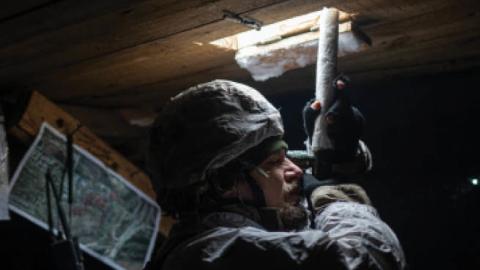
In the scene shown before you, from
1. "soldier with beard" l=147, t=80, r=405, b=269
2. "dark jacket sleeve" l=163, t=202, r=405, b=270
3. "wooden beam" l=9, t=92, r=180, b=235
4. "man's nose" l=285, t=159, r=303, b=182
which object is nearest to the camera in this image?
"dark jacket sleeve" l=163, t=202, r=405, b=270

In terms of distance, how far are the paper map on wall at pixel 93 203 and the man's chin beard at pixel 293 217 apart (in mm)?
1870

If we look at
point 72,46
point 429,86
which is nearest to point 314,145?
point 72,46

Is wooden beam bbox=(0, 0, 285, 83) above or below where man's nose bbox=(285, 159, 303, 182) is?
above

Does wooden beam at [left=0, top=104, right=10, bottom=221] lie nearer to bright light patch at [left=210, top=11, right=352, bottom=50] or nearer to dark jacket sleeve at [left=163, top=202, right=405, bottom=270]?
bright light patch at [left=210, top=11, right=352, bottom=50]

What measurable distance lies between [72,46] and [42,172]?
3.91 ft

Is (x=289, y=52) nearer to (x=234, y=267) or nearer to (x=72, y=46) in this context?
(x=72, y=46)

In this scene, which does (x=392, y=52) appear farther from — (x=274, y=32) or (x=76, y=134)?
(x=76, y=134)

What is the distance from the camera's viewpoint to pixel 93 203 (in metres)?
3.72

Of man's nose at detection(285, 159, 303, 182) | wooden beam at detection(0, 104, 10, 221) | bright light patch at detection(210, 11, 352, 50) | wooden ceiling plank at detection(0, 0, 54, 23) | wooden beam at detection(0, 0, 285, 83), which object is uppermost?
wooden ceiling plank at detection(0, 0, 54, 23)

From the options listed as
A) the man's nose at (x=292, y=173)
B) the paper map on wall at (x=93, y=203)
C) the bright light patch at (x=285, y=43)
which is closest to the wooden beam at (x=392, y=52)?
the bright light patch at (x=285, y=43)

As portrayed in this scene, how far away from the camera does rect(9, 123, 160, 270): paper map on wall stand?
342cm

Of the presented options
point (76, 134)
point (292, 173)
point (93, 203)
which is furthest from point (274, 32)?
point (93, 203)

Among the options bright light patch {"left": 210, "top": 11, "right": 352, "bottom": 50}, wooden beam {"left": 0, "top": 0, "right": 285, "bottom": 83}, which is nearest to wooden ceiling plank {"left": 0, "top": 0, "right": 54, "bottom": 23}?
wooden beam {"left": 0, "top": 0, "right": 285, "bottom": 83}

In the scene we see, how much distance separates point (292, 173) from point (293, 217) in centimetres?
17
